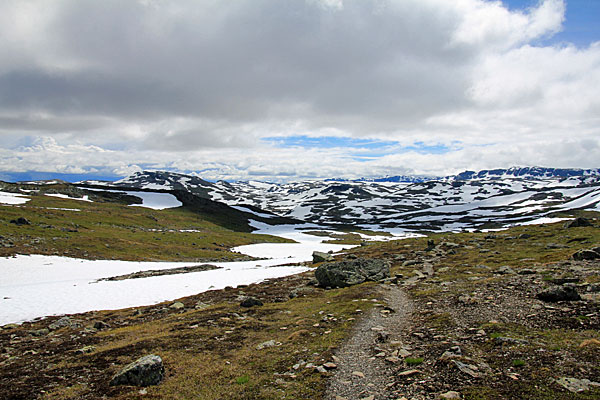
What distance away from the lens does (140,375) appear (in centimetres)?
1252

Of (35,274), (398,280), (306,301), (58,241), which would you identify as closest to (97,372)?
(306,301)

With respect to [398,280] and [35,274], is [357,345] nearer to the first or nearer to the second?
[398,280]

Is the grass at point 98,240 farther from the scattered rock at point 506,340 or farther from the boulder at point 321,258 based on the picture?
the scattered rock at point 506,340

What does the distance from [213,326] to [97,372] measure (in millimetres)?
8002

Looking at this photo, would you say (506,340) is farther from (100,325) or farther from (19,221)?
(19,221)

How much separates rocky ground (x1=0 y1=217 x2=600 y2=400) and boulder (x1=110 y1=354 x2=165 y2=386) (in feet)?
1.05

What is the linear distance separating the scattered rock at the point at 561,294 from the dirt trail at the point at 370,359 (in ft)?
27.7

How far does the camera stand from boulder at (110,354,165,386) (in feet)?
40.8

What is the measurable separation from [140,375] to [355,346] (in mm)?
10083

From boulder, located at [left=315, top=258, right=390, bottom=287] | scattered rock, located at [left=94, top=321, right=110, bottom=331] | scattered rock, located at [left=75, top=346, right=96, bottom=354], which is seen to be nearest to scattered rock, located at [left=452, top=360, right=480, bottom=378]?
scattered rock, located at [left=75, top=346, right=96, bottom=354]

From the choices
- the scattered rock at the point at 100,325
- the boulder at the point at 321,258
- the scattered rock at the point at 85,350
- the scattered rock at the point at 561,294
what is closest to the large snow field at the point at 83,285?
the boulder at the point at 321,258

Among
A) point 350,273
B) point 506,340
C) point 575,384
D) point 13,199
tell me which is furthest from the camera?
point 13,199

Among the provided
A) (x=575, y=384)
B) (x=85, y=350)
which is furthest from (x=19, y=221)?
(x=575, y=384)

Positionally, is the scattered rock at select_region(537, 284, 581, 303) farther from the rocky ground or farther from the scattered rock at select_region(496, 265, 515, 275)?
the scattered rock at select_region(496, 265, 515, 275)
